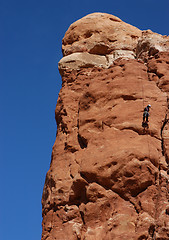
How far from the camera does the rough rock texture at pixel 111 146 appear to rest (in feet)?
78.8

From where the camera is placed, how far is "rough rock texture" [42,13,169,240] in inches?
945

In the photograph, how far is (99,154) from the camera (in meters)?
26.0

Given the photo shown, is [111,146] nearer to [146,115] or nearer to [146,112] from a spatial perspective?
[146,115]

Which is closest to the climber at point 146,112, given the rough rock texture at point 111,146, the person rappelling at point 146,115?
the person rappelling at point 146,115

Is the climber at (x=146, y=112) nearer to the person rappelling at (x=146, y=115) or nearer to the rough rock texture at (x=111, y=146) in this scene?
the person rappelling at (x=146, y=115)

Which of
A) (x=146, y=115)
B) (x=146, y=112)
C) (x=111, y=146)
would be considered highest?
(x=146, y=112)

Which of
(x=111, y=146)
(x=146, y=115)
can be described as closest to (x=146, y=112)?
(x=146, y=115)

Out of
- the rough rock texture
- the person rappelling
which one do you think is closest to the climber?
the person rappelling

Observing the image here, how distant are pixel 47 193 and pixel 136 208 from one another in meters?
6.68

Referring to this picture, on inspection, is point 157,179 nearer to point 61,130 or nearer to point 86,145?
point 86,145

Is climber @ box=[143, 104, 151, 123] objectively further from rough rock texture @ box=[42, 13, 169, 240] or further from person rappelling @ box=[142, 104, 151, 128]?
rough rock texture @ box=[42, 13, 169, 240]

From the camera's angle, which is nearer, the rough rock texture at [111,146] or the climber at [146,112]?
the rough rock texture at [111,146]

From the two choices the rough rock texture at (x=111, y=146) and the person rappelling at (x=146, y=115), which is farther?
the person rappelling at (x=146, y=115)

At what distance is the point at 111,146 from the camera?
2595 cm
